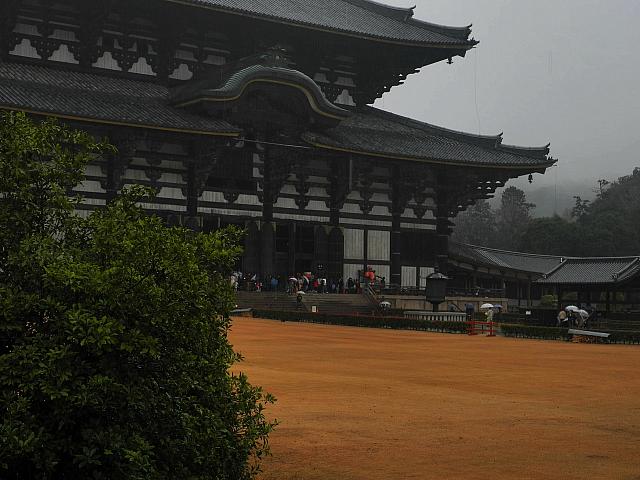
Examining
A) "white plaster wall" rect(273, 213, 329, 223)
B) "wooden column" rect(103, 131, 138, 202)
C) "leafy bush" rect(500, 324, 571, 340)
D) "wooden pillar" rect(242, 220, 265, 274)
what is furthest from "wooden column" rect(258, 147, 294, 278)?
"leafy bush" rect(500, 324, 571, 340)

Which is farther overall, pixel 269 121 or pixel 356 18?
pixel 356 18

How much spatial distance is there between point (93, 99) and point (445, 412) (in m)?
34.4

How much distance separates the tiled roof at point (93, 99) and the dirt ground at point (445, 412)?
62.5 feet

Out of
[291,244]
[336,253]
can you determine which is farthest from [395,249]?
[291,244]

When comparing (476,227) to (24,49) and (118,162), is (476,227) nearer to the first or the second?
(118,162)

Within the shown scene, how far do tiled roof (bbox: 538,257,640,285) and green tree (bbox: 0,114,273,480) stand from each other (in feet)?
167

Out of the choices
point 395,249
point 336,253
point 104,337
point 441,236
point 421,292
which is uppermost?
point 441,236

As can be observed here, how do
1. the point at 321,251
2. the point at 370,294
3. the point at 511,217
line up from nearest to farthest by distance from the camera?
the point at 370,294 < the point at 321,251 < the point at 511,217

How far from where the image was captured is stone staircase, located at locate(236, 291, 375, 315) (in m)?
45.9

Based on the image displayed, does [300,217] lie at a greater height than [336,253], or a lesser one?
greater

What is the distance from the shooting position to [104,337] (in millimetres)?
7078

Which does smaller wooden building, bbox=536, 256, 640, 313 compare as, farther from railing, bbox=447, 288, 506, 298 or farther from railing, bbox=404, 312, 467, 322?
railing, bbox=404, 312, 467, 322

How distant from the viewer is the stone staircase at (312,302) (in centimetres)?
4591

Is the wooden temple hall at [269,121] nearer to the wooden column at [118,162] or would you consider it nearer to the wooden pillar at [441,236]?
the wooden column at [118,162]
